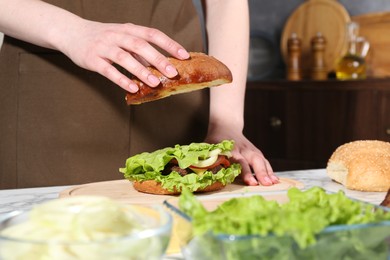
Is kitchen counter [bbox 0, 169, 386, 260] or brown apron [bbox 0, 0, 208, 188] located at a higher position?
brown apron [bbox 0, 0, 208, 188]

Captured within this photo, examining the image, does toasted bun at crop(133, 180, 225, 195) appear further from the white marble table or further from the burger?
the white marble table

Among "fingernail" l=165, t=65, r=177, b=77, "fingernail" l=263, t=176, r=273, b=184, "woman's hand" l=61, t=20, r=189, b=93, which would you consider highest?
"woman's hand" l=61, t=20, r=189, b=93

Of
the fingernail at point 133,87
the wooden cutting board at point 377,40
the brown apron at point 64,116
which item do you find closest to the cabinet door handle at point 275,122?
the wooden cutting board at point 377,40

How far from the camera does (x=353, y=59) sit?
3.65m

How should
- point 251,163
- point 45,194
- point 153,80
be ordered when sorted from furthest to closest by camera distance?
point 251,163, point 45,194, point 153,80

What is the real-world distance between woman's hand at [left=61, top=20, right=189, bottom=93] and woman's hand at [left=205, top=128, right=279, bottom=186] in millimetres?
334

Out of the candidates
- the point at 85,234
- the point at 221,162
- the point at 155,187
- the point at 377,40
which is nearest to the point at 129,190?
the point at 155,187

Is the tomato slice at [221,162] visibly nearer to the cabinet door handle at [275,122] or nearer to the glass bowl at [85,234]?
the glass bowl at [85,234]

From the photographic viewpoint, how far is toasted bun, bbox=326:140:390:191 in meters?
1.49

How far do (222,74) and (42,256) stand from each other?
0.88 m

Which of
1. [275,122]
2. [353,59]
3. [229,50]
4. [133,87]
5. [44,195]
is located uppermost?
[353,59]

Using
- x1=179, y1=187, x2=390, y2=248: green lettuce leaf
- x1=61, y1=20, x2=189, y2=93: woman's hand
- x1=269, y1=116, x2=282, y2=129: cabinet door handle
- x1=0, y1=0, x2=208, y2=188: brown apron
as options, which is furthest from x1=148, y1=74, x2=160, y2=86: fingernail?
x1=269, y1=116, x2=282, y2=129: cabinet door handle

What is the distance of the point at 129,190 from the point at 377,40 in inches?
105

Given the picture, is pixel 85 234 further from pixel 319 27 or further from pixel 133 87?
pixel 319 27
